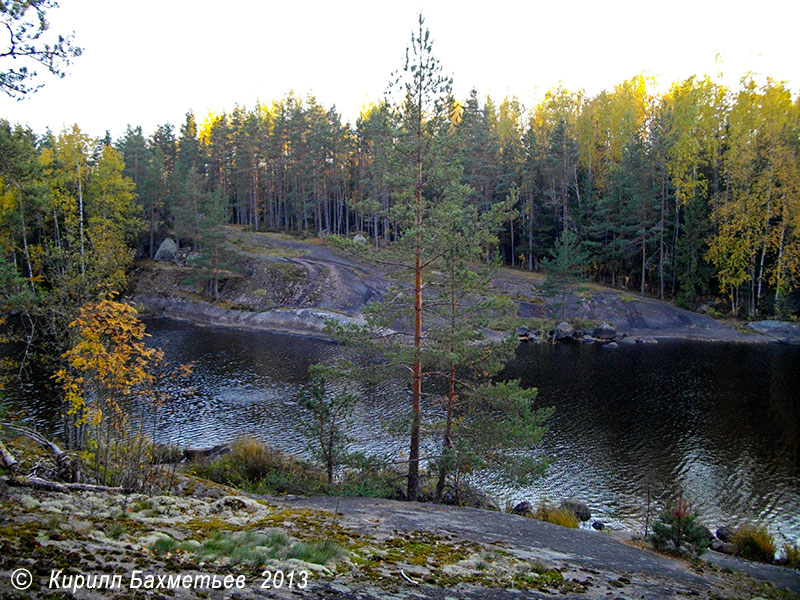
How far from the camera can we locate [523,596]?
247 inches

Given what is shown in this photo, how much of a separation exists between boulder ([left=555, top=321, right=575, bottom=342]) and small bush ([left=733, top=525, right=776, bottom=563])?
3371 centimetres

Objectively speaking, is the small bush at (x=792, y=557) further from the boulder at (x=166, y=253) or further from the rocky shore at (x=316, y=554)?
the boulder at (x=166, y=253)

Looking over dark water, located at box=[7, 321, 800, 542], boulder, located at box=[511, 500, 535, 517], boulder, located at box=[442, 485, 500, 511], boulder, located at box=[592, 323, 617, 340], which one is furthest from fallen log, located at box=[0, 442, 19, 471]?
boulder, located at box=[592, 323, 617, 340]

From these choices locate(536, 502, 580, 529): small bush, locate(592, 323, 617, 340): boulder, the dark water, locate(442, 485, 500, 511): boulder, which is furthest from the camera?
locate(592, 323, 617, 340): boulder

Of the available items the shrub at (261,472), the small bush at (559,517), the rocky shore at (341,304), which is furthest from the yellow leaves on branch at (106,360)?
the rocky shore at (341,304)

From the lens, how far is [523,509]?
53.4ft

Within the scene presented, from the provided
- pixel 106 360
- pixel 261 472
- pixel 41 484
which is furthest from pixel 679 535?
pixel 106 360

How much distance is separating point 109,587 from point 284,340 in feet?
128

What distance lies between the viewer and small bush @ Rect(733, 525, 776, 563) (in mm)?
13023

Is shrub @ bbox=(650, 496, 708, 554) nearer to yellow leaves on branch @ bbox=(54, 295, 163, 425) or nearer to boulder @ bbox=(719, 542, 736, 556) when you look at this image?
boulder @ bbox=(719, 542, 736, 556)

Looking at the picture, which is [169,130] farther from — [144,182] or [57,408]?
[57,408]

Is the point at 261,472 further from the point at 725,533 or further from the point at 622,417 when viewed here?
the point at 622,417

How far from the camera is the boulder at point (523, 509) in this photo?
1594cm

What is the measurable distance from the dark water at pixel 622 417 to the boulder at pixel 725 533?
3.59 feet
